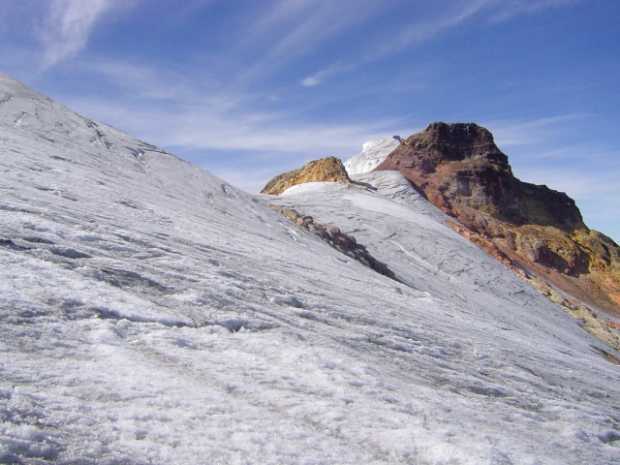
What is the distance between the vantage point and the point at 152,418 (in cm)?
393

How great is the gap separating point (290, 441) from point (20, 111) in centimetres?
1607

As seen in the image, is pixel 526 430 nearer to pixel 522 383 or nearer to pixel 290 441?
pixel 522 383

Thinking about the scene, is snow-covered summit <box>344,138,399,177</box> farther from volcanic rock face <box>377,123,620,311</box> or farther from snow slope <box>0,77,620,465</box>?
snow slope <box>0,77,620,465</box>

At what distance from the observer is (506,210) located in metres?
57.2

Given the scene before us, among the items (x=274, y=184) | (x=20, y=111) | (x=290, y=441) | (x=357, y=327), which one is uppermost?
(x=274, y=184)

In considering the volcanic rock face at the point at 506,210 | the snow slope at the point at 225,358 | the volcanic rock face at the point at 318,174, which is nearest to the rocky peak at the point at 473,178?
the volcanic rock face at the point at 506,210

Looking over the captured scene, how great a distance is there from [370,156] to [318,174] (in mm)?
45576

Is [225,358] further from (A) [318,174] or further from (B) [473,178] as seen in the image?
(B) [473,178]

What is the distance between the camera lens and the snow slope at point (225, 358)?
12.7 feet

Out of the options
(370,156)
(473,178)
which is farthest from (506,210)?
(370,156)

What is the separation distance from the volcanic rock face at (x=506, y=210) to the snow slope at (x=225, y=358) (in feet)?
104

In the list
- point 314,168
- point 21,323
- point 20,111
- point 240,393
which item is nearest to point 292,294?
point 240,393

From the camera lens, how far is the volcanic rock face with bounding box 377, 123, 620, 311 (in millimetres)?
45906

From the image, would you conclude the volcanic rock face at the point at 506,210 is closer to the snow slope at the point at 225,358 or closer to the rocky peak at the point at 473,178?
the rocky peak at the point at 473,178
